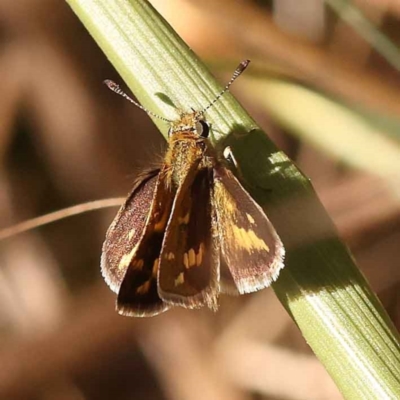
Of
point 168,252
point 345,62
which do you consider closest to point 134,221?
point 168,252

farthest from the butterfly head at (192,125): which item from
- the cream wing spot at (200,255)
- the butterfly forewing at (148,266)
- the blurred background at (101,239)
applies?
the blurred background at (101,239)

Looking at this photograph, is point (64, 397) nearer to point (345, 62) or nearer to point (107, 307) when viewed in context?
point (107, 307)

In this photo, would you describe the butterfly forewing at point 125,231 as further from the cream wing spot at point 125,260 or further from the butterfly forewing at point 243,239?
the butterfly forewing at point 243,239

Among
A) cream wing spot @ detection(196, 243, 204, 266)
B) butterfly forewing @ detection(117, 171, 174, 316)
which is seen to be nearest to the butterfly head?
butterfly forewing @ detection(117, 171, 174, 316)

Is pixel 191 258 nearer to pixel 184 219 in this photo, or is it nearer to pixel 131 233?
pixel 184 219

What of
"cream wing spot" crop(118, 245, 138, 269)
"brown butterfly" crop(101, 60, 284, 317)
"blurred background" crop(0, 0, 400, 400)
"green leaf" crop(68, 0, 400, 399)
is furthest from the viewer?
"blurred background" crop(0, 0, 400, 400)

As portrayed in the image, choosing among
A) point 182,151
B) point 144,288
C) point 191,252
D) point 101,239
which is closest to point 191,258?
point 191,252

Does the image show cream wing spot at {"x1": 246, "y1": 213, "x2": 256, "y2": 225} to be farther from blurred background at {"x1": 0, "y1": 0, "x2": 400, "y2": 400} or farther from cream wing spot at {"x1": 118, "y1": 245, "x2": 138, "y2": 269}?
blurred background at {"x1": 0, "y1": 0, "x2": 400, "y2": 400}
